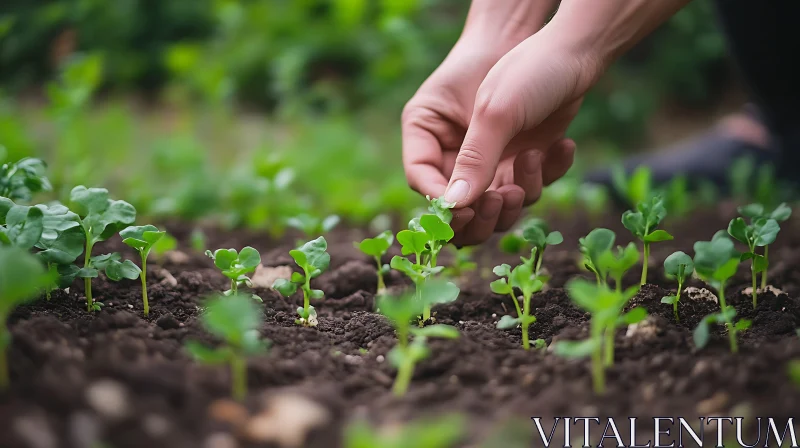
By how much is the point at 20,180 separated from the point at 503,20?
1.14 meters

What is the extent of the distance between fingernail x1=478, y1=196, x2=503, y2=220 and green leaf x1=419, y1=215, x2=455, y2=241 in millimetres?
265

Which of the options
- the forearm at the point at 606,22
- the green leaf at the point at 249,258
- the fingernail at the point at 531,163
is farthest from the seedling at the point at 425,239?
the forearm at the point at 606,22

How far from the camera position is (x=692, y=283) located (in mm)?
1388

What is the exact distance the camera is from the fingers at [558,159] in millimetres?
1579

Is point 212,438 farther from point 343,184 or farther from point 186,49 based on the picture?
point 186,49

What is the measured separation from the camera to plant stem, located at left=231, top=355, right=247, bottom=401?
31.5 inches

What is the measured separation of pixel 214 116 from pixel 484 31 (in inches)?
94.5

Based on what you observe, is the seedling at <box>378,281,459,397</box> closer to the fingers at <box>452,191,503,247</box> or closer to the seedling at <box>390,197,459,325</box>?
the seedling at <box>390,197,459,325</box>

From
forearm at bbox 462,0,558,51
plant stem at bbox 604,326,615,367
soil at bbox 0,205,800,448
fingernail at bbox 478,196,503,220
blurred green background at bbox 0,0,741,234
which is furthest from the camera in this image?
blurred green background at bbox 0,0,741,234

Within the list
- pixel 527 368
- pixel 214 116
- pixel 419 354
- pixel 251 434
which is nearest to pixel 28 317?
pixel 251 434

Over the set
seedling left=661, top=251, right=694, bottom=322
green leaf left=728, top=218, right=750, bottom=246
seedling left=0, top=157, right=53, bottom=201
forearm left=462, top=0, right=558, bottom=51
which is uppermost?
forearm left=462, top=0, right=558, bottom=51

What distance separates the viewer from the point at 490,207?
1405mm

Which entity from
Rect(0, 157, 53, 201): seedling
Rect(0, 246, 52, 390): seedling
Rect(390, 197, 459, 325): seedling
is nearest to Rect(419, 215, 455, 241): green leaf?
Rect(390, 197, 459, 325): seedling

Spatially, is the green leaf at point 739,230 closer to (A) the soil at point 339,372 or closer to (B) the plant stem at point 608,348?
(A) the soil at point 339,372
